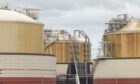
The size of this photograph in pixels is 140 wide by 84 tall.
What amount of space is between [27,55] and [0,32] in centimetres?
489

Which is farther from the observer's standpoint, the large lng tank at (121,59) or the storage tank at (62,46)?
the storage tank at (62,46)

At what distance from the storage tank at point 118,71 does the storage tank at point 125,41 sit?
1323mm

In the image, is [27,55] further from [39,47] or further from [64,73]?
[64,73]

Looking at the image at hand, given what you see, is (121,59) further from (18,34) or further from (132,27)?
(18,34)

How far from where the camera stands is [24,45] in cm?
8531

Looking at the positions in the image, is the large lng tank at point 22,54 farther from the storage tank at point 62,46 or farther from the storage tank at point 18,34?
the storage tank at point 62,46

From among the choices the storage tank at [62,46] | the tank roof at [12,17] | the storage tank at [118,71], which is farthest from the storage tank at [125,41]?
the tank roof at [12,17]

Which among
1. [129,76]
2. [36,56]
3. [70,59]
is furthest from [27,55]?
[70,59]

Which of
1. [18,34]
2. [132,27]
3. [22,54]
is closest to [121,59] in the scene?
[132,27]

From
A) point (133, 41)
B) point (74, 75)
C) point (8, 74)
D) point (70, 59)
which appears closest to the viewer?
point (8, 74)

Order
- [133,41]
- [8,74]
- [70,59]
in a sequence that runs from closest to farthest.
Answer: [8,74]
[133,41]
[70,59]

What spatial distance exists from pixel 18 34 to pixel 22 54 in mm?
3158

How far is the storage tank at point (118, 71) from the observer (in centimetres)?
8706

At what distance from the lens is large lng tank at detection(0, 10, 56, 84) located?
271 ft
